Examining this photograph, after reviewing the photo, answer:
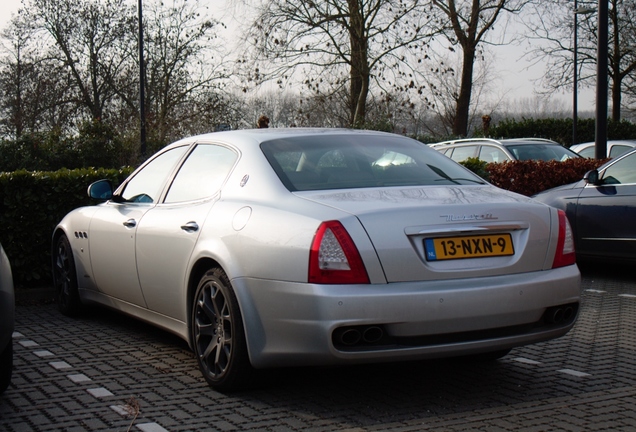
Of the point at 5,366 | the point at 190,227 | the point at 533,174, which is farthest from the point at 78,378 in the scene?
the point at 533,174

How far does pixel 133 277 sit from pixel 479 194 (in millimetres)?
2547

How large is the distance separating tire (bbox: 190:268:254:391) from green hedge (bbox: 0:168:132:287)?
4.16 meters

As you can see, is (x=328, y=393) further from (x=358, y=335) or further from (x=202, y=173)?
(x=202, y=173)

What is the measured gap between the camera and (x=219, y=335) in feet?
15.9

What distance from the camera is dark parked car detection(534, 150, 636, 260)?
9250mm

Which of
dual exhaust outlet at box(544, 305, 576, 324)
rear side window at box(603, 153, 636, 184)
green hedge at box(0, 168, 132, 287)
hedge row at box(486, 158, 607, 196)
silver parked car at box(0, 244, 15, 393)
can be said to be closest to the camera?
silver parked car at box(0, 244, 15, 393)

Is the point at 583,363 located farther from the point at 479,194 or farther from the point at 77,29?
the point at 77,29

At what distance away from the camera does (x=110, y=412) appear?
4.48 metres

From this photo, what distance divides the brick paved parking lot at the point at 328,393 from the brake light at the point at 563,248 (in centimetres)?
72

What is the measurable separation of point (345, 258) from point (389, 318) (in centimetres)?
36

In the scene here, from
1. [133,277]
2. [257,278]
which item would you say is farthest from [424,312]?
[133,277]

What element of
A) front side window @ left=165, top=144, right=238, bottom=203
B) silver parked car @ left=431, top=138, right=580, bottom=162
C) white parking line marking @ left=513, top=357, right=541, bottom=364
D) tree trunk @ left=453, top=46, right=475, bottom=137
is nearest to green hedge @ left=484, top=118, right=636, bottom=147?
tree trunk @ left=453, top=46, right=475, bottom=137

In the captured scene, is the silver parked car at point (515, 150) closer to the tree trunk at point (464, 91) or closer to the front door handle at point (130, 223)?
the front door handle at point (130, 223)

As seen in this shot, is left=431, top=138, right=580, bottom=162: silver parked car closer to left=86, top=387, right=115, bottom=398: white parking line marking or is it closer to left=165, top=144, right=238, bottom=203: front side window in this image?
left=165, top=144, right=238, bottom=203: front side window
